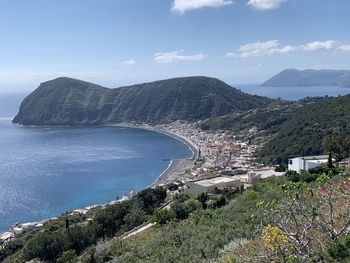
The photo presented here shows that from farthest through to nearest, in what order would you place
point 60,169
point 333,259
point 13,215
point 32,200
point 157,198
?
1. point 60,169
2. point 32,200
3. point 13,215
4. point 157,198
5. point 333,259

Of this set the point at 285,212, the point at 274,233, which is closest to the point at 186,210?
the point at 285,212

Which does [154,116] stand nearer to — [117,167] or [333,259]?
[117,167]

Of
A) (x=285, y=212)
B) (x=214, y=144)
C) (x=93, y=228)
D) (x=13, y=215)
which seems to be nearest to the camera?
(x=285, y=212)

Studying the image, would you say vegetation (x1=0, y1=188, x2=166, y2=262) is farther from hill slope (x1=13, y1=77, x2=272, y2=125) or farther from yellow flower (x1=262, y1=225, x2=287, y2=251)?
hill slope (x1=13, y1=77, x2=272, y2=125)

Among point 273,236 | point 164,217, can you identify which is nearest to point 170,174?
point 164,217

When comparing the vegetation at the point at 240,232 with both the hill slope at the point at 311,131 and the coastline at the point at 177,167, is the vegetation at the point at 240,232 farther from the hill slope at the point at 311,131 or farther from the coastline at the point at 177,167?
the hill slope at the point at 311,131

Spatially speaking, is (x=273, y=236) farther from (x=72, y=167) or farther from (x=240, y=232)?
(x=72, y=167)

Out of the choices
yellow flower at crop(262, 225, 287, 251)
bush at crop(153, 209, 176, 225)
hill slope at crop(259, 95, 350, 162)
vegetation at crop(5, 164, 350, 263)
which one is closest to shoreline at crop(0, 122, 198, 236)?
vegetation at crop(5, 164, 350, 263)
